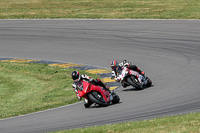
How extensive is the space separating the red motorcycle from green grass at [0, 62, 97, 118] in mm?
1766

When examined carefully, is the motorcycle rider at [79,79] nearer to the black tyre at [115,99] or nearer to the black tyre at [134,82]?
the black tyre at [115,99]

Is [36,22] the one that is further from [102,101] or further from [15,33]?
[102,101]

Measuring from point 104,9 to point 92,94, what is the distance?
2309 cm

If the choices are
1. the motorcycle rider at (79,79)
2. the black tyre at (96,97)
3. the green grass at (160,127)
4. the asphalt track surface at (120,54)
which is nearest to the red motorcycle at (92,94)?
the black tyre at (96,97)

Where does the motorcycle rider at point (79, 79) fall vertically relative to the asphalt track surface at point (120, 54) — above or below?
above

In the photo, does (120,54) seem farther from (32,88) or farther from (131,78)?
(131,78)

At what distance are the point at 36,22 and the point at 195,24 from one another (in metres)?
11.8

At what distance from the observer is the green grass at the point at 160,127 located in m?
10.6

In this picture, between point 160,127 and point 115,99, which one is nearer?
point 160,127

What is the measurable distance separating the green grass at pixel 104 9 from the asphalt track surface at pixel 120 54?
1539mm

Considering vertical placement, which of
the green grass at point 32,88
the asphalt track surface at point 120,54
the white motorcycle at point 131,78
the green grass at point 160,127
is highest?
the green grass at point 160,127

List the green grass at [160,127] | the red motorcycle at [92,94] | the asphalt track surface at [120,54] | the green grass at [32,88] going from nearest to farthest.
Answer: the green grass at [160,127]
the asphalt track surface at [120,54]
the red motorcycle at [92,94]
the green grass at [32,88]

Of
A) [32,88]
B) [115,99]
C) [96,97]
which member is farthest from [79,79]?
[32,88]

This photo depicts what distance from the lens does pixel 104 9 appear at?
38.1 m
